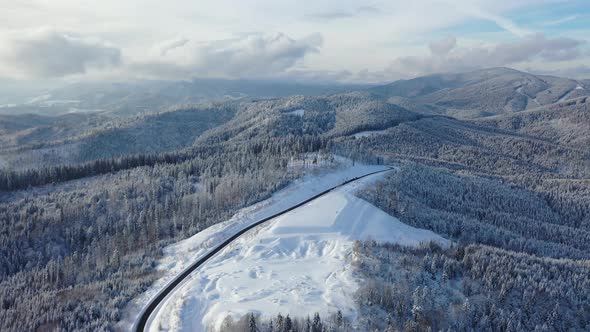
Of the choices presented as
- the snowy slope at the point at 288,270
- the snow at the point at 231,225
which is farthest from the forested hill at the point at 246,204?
the snowy slope at the point at 288,270

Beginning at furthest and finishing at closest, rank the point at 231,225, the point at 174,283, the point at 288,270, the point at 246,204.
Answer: the point at 246,204 < the point at 231,225 < the point at 288,270 < the point at 174,283

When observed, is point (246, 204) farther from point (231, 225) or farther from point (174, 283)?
point (174, 283)

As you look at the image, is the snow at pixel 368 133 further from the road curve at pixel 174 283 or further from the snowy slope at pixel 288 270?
the road curve at pixel 174 283

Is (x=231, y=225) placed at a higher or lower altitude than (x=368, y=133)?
higher

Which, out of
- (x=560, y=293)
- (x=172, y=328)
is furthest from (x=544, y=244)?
(x=172, y=328)

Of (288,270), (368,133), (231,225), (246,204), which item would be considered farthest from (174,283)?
(368,133)

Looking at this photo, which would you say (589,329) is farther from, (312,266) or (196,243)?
(196,243)

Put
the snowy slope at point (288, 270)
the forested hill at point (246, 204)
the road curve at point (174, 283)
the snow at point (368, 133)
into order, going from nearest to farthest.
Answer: the road curve at point (174, 283) < the snowy slope at point (288, 270) < the forested hill at point (246, 204) < the snow at point (368, 133)
